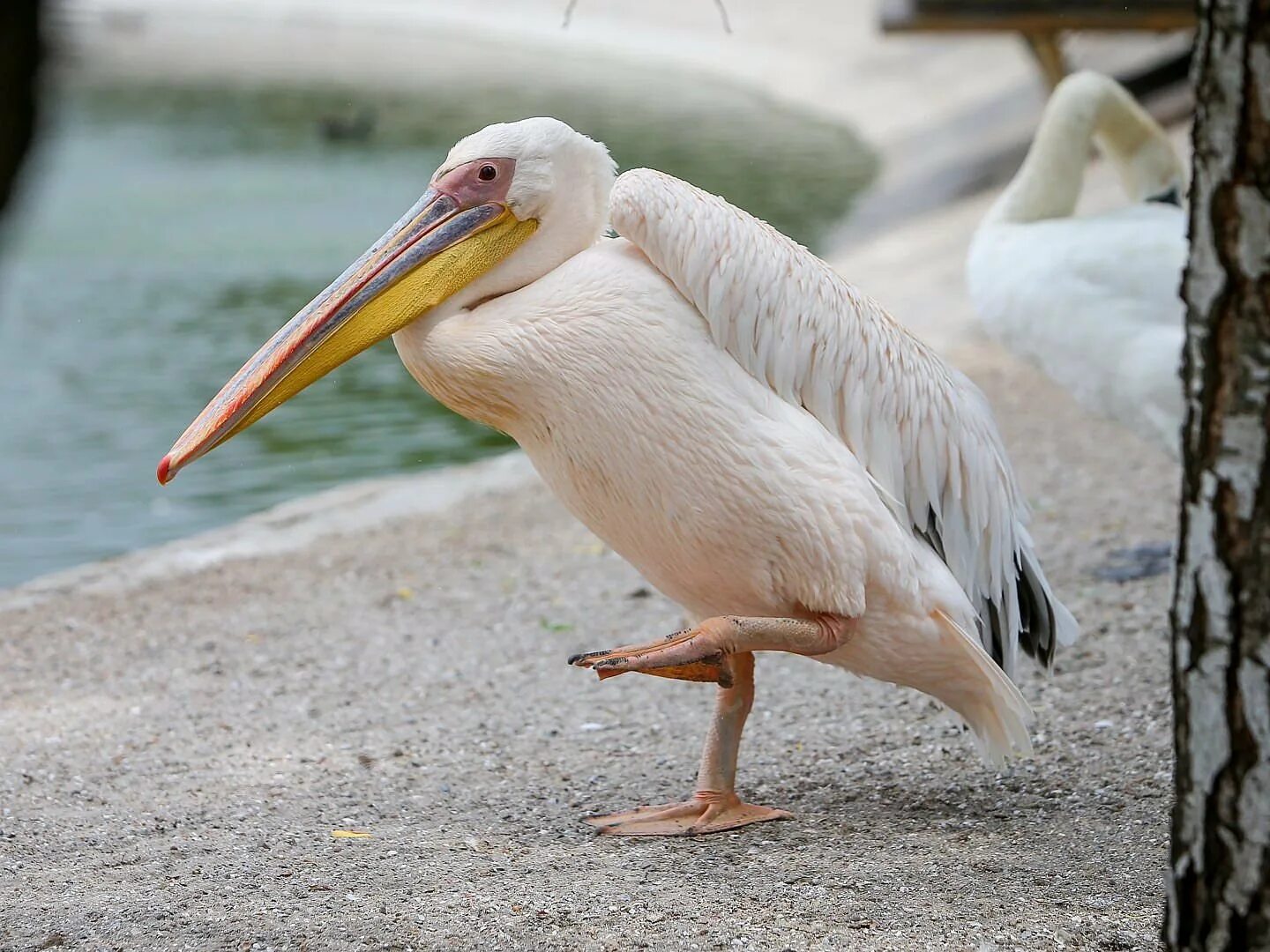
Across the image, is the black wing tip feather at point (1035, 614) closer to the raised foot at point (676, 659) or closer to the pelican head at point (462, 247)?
the raised foot at point (676, 659)

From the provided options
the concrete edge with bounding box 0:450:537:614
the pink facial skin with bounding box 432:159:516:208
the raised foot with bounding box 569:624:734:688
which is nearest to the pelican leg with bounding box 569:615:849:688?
the raised foot with bounding box 569:624:734:688

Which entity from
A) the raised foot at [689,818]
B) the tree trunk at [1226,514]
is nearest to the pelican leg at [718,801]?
the raised foot at [689,818]

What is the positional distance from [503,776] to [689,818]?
0.56 meters

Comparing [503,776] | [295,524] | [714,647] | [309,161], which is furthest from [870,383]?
[309,161]

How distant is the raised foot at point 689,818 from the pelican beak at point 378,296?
1.08 metres

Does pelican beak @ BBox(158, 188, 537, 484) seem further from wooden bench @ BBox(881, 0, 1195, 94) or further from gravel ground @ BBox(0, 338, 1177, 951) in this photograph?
wooden bench @ BBox(881, 0, 1195, 94)

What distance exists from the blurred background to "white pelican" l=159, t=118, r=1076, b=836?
18.0 inches

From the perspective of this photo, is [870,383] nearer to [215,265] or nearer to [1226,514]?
[1226,514]

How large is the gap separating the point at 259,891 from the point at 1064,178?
12.4 ft

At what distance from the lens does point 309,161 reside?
1586 centimetres

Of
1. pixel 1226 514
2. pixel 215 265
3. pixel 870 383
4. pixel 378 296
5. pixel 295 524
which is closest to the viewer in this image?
pixel 1226 514

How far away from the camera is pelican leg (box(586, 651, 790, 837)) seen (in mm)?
3037

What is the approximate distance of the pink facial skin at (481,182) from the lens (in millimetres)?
2947

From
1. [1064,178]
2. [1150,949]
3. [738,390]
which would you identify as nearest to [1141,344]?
[1064,178]
